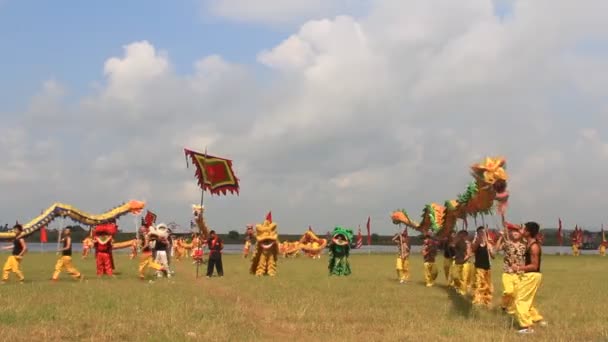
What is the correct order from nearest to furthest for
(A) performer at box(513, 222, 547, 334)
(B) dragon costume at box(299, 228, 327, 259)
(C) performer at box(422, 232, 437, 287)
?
(A) performer at box(513, 222, 547, 334), (C) performer at box(422, 232, 437, 287), (B) dragon costume at box(299, 228, 327, 259)

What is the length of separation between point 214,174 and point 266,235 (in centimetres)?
345

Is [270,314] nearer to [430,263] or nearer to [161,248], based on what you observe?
[430,263]

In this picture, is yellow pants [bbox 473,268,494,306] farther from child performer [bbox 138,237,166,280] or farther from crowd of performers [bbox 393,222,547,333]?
child performer [bbox 138,237,166,280]

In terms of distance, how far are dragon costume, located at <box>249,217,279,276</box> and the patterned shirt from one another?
49.0 feet

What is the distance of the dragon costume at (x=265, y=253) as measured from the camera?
27.2 metres

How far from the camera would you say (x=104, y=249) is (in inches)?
990

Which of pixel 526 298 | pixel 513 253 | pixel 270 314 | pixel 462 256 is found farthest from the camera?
pixel 462 256

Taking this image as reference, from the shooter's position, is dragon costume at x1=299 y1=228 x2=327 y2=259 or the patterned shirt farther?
dragon costume at x1=299 y1=228 x2=327 y2=259

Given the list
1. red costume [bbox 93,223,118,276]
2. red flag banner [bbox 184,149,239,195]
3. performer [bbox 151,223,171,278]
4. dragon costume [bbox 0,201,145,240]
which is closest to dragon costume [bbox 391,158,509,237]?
red flag banner [bbox 184,149,239,195]

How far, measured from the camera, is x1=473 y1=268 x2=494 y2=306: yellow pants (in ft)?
51.4

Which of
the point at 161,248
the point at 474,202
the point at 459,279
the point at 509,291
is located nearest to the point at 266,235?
the point at 161,248

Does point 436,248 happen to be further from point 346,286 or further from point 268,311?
point 268,311

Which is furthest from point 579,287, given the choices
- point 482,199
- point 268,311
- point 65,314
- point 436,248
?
point 65,314

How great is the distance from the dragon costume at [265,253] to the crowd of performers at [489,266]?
19.0 feet
